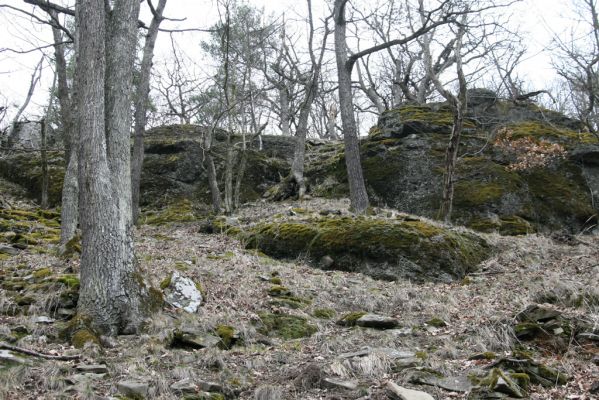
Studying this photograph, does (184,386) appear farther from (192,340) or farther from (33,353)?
(33,353)

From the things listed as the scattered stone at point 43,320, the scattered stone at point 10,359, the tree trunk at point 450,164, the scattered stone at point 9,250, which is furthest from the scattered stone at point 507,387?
the tree trunk at point 450,164

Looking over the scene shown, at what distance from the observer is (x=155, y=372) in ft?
13.7

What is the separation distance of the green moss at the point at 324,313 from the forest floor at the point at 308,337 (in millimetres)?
16

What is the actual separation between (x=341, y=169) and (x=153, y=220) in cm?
580

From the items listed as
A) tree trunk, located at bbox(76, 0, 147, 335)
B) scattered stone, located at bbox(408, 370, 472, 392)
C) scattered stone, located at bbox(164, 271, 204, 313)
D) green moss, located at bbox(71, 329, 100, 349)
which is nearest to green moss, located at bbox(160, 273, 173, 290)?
scattered stone, located at bbox(164, 271, 204, 313)

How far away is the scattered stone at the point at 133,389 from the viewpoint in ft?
12.1

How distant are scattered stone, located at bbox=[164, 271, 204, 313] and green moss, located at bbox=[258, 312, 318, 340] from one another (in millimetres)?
853

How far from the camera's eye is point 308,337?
5602mm

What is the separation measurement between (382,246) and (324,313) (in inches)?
105

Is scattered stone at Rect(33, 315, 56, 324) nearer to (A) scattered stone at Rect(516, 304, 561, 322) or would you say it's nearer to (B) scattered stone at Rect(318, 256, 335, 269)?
(B) scattered stone at Rect(318, 256, 335, 269)

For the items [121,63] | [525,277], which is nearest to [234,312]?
[121,63]

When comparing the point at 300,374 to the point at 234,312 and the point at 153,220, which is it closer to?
the point at 234,312

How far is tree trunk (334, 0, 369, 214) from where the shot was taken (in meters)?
11.5

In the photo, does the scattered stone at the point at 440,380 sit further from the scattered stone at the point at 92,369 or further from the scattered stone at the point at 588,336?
the scattered stone at the point at 92,369
